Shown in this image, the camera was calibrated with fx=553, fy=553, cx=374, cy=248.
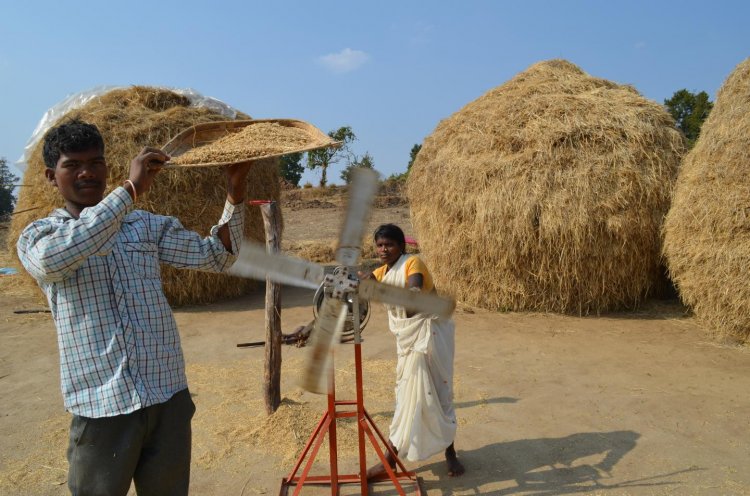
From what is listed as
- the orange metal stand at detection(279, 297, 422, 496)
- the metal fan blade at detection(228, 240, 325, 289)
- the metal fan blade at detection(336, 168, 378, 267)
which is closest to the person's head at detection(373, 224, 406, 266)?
the orange metal stand at detection(279, 297, 422, 496)

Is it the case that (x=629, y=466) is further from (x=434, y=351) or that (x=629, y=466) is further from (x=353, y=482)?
(x=353, y=482)

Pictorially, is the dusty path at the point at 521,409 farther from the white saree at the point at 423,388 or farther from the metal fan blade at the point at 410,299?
the metal fan blade at the point at 410,299

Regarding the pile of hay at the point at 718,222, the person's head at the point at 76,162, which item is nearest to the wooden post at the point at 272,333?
the person's head at the point at 76,162

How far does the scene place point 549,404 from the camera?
15.0 ft

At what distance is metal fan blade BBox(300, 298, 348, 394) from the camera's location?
205 cm

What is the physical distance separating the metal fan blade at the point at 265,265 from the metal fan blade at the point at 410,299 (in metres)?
0.29

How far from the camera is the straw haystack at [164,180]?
7867 mm

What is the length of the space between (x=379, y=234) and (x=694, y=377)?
367 cm

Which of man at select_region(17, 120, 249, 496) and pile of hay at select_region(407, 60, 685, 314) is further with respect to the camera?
pile of hay at select_region(407, 60, 685, 314)

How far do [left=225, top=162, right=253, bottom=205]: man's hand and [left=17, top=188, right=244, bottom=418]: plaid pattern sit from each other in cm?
35

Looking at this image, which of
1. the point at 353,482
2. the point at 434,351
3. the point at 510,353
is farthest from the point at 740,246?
the point at 353,482

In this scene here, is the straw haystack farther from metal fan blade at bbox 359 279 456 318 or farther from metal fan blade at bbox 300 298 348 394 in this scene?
metal fan blade at bbox 359 279 456 318

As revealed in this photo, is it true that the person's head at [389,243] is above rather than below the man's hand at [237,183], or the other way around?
below

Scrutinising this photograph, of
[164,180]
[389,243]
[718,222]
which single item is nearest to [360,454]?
[389,243]
